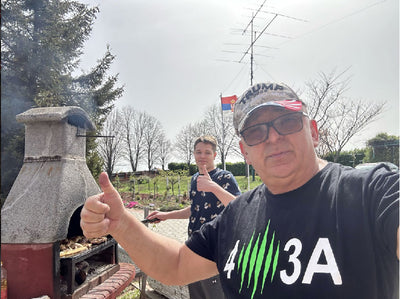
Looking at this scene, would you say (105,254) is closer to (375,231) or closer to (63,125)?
(63,125)

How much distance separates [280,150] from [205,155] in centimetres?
176

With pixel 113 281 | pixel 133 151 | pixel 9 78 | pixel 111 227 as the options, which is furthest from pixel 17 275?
pixel 133 151

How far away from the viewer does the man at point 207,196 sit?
7.55ft

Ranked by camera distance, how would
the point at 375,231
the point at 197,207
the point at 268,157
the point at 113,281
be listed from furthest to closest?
the point at 113,281 → the point at 197,207 → the point at 268,157 → the point at 375,231

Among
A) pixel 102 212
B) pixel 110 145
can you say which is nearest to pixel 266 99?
pixel 102 212

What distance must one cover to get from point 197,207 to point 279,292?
1833 millimetres

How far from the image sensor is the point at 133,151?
79.6 ft

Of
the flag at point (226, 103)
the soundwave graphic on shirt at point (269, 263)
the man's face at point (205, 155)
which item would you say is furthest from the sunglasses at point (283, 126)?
the flag at point (226, 103)

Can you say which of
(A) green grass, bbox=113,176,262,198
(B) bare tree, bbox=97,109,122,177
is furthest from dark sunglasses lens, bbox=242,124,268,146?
(B) bare tree, bbox=97,109,122,177

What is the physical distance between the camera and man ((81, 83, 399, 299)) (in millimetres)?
771

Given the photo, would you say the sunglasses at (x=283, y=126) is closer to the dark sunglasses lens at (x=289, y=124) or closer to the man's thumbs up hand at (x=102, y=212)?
the dark sunglasses lens at (x=289, y=124)

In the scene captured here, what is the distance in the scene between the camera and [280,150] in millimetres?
1089

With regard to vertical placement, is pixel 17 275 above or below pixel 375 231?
below

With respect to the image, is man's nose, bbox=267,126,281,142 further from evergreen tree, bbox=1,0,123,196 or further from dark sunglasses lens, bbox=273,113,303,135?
evergreen tree, bbox=1,0,123,196
